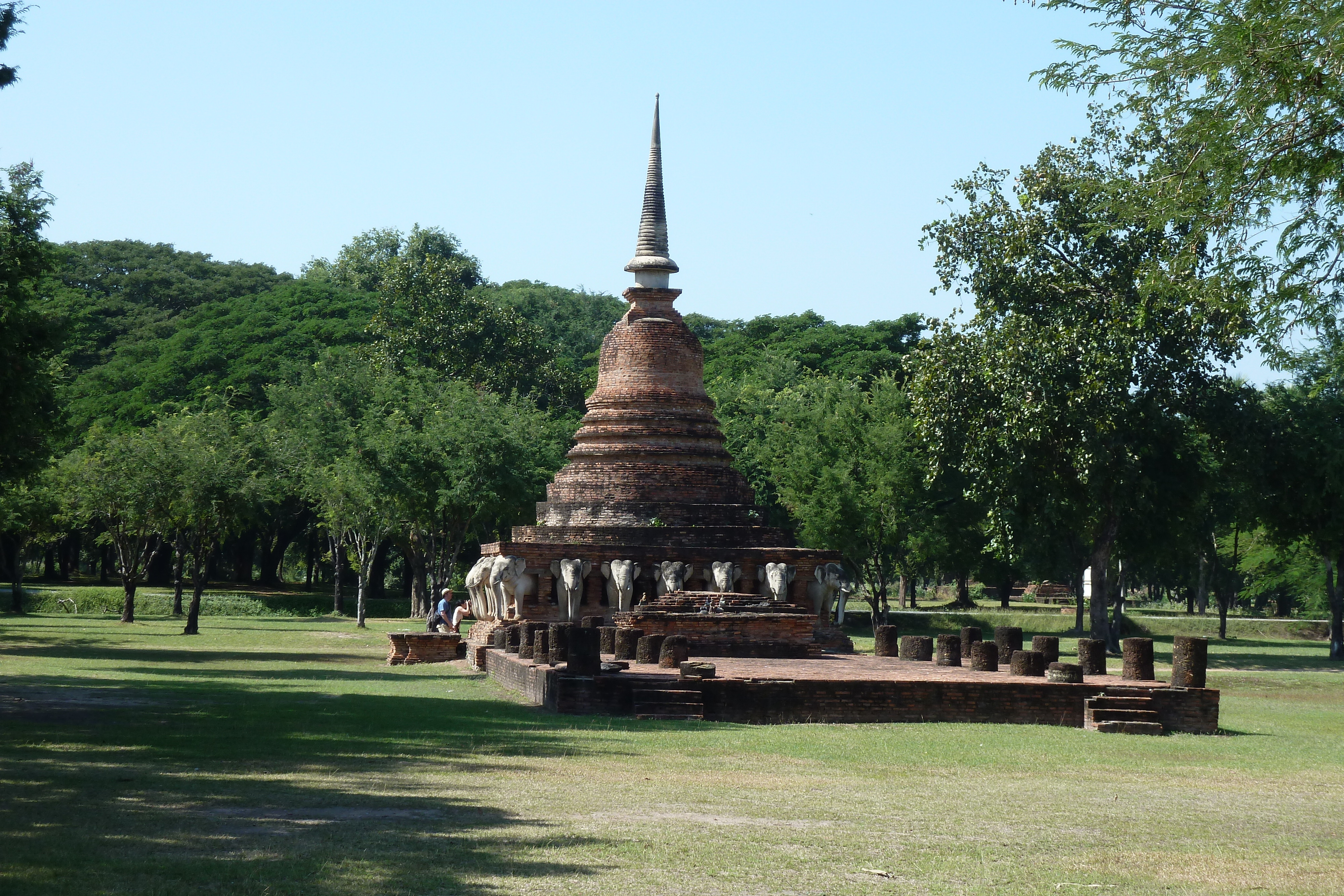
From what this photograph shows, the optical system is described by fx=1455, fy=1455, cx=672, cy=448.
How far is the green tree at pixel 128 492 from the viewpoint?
37.7 metres

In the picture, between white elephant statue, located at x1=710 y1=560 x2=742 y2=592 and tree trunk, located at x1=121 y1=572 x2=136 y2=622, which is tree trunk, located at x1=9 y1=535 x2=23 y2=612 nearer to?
tree trunk, located at x1=121 y1=572 x2=136 y2=622

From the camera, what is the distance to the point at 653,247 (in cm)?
3366

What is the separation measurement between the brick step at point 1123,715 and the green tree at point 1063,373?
1642cm

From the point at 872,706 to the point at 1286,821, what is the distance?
24.5 feet

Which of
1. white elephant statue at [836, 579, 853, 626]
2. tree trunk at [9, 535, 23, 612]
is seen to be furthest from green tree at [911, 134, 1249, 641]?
tree trunk at [9, 535, 23, 612]

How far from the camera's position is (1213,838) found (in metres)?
10.5

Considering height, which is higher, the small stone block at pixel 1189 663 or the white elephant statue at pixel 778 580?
the white elephant statue at pixel 778 580

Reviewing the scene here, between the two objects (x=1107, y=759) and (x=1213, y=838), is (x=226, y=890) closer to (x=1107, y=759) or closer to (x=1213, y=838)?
(x=1213, y=838)

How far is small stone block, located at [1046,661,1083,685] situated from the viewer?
19250 mm

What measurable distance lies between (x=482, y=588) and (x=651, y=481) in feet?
14.3

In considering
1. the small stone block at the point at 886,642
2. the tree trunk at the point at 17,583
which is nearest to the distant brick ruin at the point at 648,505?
the small stone block at the point at 886,642

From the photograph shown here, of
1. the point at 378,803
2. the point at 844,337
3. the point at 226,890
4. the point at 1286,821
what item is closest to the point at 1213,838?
the point at 1286,821

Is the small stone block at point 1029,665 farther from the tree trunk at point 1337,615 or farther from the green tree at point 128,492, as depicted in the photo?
the tree trunk at point 1337,615

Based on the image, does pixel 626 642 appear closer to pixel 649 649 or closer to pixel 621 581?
pixel 649 649
